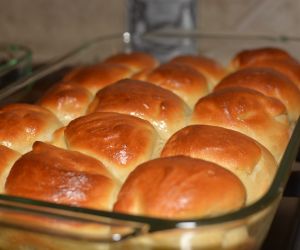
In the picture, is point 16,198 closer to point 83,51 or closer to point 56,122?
point 56,122

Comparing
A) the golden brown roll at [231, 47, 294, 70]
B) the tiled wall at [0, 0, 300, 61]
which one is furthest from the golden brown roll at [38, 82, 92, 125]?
the tiled wall at [0, 0, 300, 61]

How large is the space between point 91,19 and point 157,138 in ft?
2.90

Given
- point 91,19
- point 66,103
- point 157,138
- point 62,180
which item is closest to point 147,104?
point 157,138

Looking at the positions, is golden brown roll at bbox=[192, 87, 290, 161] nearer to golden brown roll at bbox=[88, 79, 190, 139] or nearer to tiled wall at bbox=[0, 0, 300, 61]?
golden brown roll at bbox=[88, 79, 190, 139]

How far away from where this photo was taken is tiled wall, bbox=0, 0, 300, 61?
168cm

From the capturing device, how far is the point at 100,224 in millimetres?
700

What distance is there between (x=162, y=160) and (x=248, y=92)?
0.32 metres

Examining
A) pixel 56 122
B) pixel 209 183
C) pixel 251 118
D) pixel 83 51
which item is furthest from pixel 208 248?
pixel 83 51

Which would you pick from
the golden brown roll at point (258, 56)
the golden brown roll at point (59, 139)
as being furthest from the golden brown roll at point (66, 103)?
the golden brown roll at point (258, 56)

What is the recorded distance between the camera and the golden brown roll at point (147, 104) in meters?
Answer: 1.08

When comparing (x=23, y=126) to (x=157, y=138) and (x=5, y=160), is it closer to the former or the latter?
(x=5, y=160)

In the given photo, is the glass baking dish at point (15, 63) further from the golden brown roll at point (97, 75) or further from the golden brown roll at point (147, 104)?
the golden brown roll at point (147, 104)

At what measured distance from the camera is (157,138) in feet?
3.36

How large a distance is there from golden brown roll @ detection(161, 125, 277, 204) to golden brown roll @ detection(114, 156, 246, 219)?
1.9 inches
